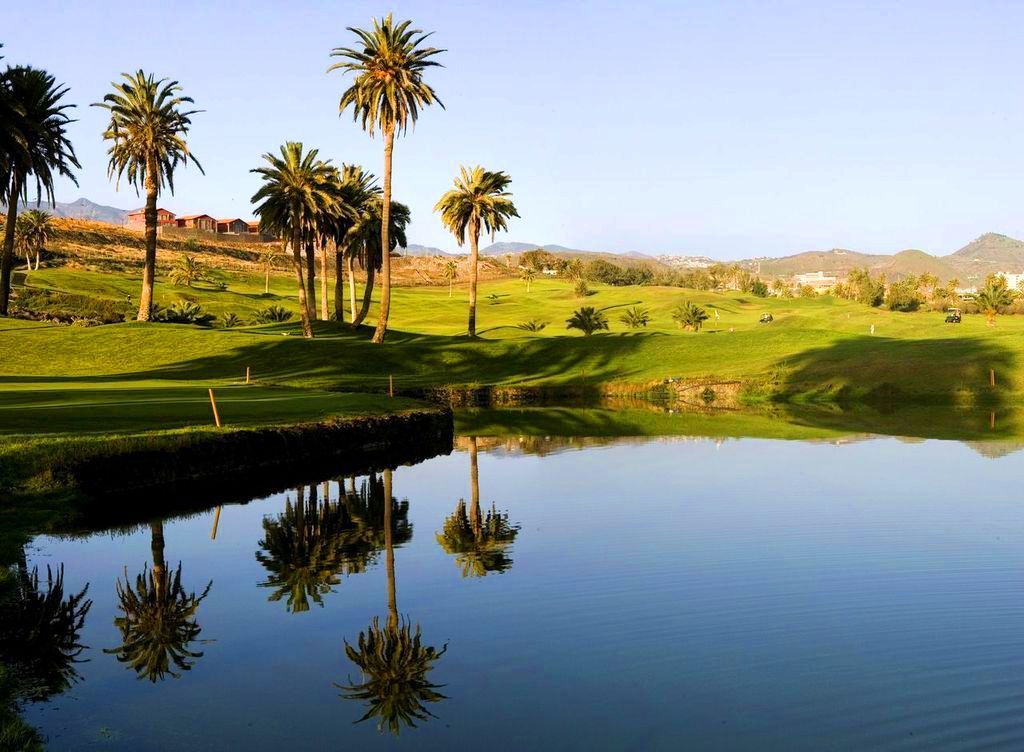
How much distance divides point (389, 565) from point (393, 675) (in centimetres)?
697

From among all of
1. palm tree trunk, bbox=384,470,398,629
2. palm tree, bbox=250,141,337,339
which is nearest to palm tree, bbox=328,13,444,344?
palm tree, bbox=250,141,337,339

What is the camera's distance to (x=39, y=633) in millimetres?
15805

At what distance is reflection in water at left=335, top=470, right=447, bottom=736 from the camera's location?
42.9ft

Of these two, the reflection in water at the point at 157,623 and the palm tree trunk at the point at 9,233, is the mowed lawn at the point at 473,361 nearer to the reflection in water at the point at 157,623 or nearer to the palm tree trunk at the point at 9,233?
the palm tree trunk at the point at 9,233

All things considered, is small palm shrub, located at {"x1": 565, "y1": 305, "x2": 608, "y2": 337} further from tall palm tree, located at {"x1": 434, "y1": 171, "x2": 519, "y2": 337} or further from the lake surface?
the lake surface

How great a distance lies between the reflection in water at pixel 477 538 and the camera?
21.4m

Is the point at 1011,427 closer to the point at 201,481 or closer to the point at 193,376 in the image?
the point at 201,481

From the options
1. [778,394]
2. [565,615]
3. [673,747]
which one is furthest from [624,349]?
[673,747]

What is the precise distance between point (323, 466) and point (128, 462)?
28.2ft

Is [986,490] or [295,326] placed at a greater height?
[295,326]

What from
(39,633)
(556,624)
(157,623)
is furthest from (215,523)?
(556,624)

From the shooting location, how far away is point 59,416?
105 feet

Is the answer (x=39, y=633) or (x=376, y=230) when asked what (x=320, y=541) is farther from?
(x=376, y=230)

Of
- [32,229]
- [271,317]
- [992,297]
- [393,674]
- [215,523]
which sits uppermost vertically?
[32,229]
